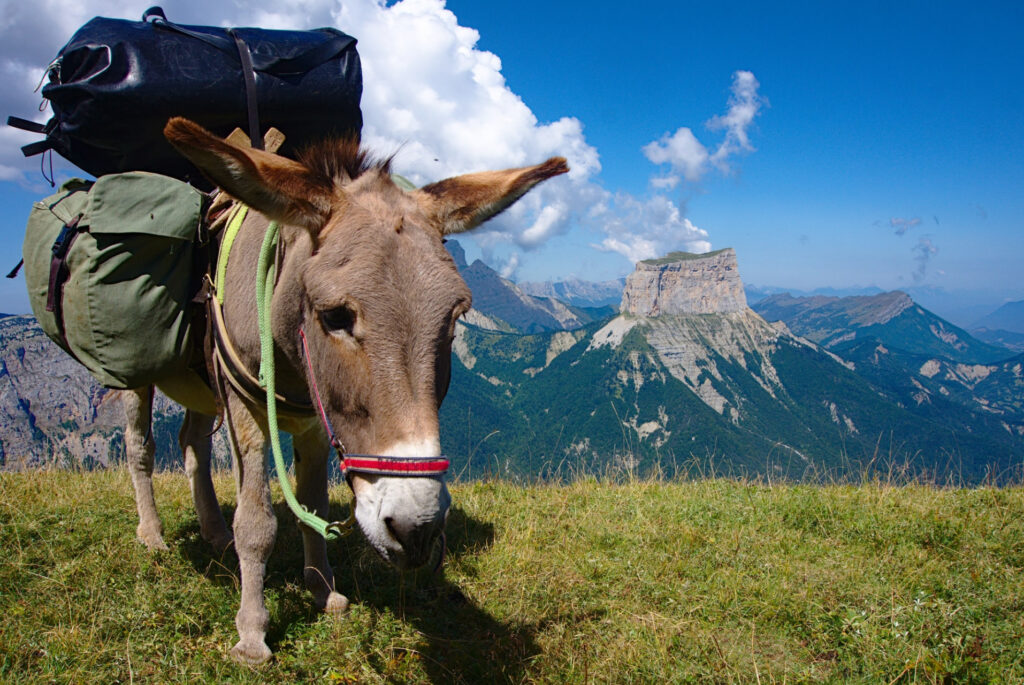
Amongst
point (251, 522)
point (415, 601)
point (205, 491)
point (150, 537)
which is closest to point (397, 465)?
point (251, 522)

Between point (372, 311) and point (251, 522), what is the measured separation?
213cm

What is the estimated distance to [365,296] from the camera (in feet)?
7.06

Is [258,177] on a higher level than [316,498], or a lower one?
higher

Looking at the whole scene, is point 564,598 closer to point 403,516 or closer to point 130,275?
point 403,516

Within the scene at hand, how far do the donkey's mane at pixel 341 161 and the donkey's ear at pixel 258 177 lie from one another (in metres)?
0.33

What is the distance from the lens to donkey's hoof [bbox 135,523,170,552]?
4781 millimetres

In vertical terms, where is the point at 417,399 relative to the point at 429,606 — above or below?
above

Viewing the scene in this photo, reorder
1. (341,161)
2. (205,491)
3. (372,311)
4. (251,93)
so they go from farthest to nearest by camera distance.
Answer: (205,491) < (251,93) < (341,161) < (372,311)

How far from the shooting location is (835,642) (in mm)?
3756

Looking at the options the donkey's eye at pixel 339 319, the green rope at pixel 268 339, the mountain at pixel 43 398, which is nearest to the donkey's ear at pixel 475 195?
the donkey's eye at pixel 339 319

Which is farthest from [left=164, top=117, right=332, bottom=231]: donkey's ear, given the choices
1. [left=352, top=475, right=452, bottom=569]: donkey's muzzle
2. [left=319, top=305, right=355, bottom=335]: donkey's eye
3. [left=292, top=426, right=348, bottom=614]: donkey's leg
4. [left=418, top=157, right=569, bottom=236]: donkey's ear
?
[left=292, top=426, right=348, bottom=614]: donkey's leg

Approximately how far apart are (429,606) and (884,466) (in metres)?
8.09

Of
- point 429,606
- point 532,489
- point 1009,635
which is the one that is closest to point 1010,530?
point 1009,635

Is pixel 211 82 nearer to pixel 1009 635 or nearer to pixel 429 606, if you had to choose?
pixel 429 606
